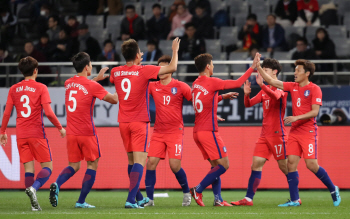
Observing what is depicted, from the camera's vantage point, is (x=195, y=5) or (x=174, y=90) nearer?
(x=174, y=90)

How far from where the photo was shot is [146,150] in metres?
7.34

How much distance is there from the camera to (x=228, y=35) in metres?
15.6

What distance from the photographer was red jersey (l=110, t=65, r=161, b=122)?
732 centimetres

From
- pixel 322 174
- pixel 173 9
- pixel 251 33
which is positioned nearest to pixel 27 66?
pixel 322 174

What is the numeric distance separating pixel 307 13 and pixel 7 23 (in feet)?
31.8

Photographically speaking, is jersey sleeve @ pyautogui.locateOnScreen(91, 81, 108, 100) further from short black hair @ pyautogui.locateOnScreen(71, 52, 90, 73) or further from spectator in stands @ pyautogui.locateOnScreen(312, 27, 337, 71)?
spectator in stands @ pyautogui.locateOnScreen(312, 27, 337, 71)

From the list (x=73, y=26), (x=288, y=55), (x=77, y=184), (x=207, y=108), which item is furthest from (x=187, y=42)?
(x=207, y=108)

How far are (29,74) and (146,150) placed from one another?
2150mm

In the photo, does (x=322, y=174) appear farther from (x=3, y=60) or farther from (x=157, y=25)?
(x=3, y=60)

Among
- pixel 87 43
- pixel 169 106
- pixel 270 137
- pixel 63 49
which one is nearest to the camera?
pixel 169 106

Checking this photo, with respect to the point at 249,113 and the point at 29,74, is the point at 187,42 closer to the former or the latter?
the point at 249,113

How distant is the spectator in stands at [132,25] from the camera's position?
15539 millimetres

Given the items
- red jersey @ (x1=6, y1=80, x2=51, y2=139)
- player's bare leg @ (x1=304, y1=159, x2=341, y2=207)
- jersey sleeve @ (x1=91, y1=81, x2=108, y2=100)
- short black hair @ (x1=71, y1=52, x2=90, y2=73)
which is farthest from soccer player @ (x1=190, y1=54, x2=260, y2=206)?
red jersey @ (x1=6, y1=80, x2=51, y2=139)

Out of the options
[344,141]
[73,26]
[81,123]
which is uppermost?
[73,26]
